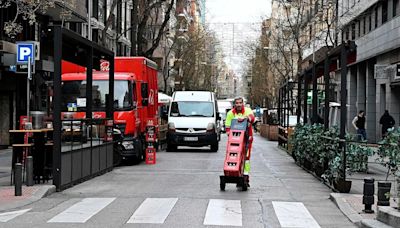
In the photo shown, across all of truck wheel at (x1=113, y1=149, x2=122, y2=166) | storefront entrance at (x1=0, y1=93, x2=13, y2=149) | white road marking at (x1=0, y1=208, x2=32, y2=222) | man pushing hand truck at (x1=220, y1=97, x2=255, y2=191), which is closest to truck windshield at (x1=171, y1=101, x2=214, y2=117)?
storefront entrance at (x1=0, y1=93, x2=13, y2=149)

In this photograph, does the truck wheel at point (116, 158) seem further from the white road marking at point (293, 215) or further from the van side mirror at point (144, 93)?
the white road marking at point (293, 215)

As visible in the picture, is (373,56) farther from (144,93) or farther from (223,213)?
(223,213)

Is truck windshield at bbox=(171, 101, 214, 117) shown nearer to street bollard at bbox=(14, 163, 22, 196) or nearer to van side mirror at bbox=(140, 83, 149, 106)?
van side mirror at bbox=(140, 83, 149, 106)

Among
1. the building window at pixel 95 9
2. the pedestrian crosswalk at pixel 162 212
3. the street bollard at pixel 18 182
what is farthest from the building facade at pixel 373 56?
the street bollard at pixel 18 182

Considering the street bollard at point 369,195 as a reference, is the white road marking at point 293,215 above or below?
below

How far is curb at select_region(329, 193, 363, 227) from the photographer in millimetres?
10586

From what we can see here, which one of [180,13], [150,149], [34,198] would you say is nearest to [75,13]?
[150,149]

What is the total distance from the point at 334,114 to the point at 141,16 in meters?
11.6

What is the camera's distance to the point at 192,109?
29219 millimetres

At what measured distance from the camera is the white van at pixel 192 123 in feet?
91.9

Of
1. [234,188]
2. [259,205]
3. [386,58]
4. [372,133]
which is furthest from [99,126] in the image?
[372,133]

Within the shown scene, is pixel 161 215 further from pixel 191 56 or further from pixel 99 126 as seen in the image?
pixel 191 56

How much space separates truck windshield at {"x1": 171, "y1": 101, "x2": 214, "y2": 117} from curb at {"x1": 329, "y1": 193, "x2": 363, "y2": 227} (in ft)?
52.6

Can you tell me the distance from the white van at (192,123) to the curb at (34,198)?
14.9 metres
